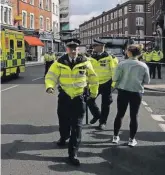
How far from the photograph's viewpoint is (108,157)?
5.96 metres

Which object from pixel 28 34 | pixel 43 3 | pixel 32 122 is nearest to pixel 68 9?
pixel 43 3

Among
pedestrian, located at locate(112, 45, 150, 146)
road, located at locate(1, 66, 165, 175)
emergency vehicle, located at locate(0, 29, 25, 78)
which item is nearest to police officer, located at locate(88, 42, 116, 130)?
road, located at locate(1, 66, 165, 175)

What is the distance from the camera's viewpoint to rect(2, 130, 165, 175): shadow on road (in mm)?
5324

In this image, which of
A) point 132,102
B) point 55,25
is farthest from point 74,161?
point 55,25

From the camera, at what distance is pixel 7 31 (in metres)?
21.1

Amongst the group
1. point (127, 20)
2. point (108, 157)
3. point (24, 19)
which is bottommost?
point (108, 157)

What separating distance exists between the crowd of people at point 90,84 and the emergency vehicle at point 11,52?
41.7ft

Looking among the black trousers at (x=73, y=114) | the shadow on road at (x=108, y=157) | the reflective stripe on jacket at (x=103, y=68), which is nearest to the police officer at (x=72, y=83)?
the black trousers at (x=73, y=114)

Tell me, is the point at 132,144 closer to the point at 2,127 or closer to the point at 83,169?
the point at 83,169

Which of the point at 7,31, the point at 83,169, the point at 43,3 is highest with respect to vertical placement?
the point at 43,3

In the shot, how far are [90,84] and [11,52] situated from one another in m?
15.9

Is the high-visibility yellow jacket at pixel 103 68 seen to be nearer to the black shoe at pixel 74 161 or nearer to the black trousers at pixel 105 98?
the black trousers at pixel 105 98

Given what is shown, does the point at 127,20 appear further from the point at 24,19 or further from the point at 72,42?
the point at 72,42

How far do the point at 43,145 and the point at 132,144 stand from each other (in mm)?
1515
